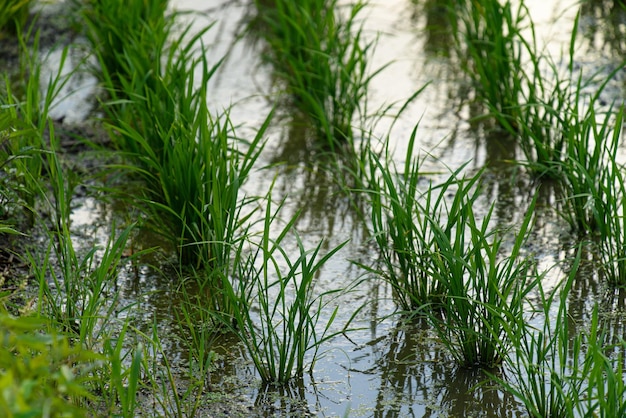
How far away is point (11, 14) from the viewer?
4.29 meters

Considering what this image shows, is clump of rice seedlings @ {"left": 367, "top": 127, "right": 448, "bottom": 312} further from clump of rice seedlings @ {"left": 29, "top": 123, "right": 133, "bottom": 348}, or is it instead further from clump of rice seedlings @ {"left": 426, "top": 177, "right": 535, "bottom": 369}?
clump of rice seedlings @ {"left": 29, "top": 123, "right": 133, "bottom": 348}

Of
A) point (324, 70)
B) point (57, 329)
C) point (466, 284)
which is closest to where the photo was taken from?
point (57, 329)

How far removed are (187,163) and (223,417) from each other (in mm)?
833

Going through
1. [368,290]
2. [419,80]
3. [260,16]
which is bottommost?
[368,290]

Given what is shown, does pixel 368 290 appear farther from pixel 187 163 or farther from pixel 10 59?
pixel 10 59

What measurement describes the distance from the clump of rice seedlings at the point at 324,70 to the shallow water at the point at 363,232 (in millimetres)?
153

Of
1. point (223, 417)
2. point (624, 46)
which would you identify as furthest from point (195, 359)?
point (624, 46)

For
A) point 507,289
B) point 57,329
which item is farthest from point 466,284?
point 57,329

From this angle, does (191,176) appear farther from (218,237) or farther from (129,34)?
(129,34)

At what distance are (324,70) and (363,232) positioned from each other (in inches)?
33.3

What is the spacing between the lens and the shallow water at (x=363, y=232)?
2.10 m

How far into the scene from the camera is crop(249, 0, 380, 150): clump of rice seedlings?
3332mm

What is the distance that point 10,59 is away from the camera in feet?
14.4

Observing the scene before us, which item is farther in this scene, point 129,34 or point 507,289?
point 129,34
